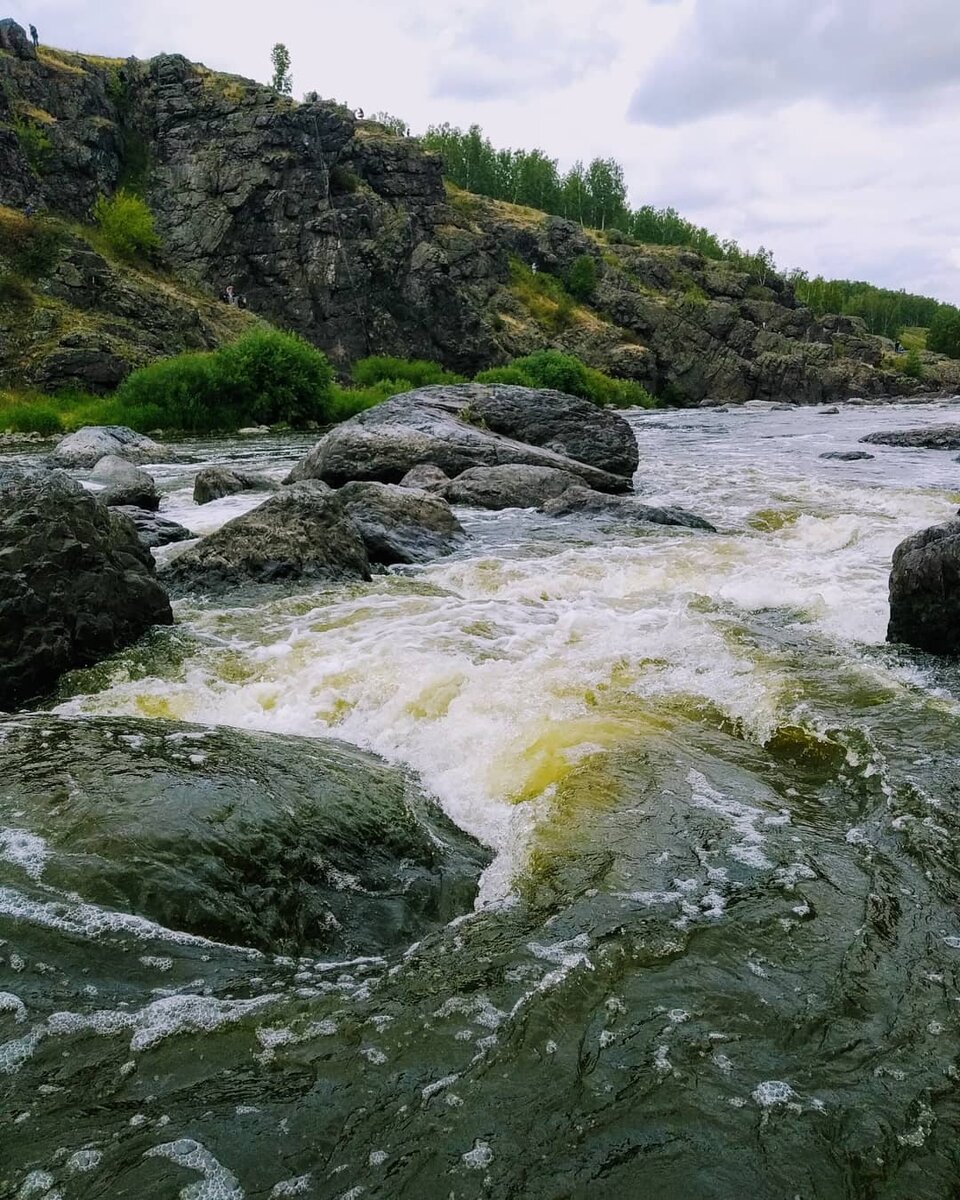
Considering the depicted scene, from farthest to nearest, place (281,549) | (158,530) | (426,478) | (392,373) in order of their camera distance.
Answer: (392,373) → (426,478) → (158,530) → (281,549)

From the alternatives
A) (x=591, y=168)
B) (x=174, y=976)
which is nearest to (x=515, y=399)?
(x=174, y=976)

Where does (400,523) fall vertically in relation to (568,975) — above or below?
above

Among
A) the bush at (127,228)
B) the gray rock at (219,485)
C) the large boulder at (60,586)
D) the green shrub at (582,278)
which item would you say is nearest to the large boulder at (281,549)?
the large boulder at (60,586)

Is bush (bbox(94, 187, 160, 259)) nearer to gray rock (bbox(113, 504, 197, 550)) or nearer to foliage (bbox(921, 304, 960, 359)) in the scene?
gray rock (bbox(113, 504, 197, 550))

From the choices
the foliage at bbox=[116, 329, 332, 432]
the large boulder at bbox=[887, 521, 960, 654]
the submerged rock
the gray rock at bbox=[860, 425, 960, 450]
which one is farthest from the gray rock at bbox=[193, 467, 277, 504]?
the gray rock at bbox=[860, 425, 960, 450]

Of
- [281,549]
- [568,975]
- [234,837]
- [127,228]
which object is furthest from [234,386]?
[568,975]

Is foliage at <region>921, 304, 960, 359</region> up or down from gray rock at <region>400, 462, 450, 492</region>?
up

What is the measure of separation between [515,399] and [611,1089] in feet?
63.9

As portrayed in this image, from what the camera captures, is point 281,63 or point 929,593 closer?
point 929,593

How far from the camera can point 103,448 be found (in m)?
24.4

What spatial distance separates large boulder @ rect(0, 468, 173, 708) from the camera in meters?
6.76

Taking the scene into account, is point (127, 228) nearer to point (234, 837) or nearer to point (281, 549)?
point (281, 549)

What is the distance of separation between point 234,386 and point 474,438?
2102 cm

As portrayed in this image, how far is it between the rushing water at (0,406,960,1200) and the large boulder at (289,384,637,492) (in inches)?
433
